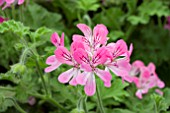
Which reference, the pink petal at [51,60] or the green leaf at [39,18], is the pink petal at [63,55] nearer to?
the pink petal at [51,60]

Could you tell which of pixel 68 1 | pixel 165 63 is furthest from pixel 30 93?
pixel 165 63

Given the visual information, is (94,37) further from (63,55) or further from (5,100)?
(5,100)

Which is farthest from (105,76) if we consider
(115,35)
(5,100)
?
(115,35)

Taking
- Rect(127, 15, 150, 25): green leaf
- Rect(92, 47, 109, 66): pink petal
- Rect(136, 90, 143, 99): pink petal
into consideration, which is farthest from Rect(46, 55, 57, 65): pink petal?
Rect(127, 15, 150, 25): green leaf

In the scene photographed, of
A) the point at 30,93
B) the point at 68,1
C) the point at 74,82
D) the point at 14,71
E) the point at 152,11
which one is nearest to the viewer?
the point at 74,82

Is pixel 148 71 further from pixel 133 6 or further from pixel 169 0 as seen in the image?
pixel 169 0

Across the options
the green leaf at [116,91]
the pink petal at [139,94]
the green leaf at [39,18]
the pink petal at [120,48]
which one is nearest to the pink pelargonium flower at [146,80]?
the pink petal at [139,94]
